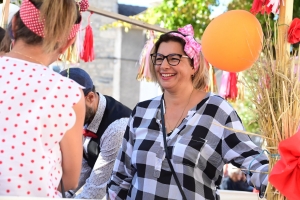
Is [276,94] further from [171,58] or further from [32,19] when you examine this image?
[32,19]

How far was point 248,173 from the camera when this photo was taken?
9.15ft

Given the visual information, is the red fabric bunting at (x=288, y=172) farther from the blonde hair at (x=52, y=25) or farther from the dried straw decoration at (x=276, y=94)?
the blonde hair at (x=52, y=25)

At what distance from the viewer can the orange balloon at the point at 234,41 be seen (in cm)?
277

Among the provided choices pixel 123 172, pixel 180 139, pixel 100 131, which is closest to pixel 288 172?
pixel 180 139

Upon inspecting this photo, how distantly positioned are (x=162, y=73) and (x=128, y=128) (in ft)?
1.16

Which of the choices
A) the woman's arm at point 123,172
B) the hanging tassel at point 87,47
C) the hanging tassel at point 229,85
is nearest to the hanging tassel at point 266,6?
the woman's arm at point 123,172

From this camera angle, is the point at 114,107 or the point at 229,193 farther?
the point at 229,193

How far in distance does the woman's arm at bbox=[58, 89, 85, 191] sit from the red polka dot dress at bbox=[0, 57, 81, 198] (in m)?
0.02

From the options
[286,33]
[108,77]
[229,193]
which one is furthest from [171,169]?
[108,77]

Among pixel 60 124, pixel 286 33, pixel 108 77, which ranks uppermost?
A: pixel 286 33

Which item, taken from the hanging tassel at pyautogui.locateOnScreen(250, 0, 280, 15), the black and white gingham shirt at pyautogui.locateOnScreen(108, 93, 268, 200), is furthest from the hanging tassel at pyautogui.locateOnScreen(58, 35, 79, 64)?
the hanging tassel at pyautogui.locateOnScreen(250, 0, 280, 15)

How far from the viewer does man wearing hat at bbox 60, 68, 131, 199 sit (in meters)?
3.38

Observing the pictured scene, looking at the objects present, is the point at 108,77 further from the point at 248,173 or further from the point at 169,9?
the point at 248,173

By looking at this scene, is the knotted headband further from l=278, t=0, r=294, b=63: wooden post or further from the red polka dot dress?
the red polka dot dress
